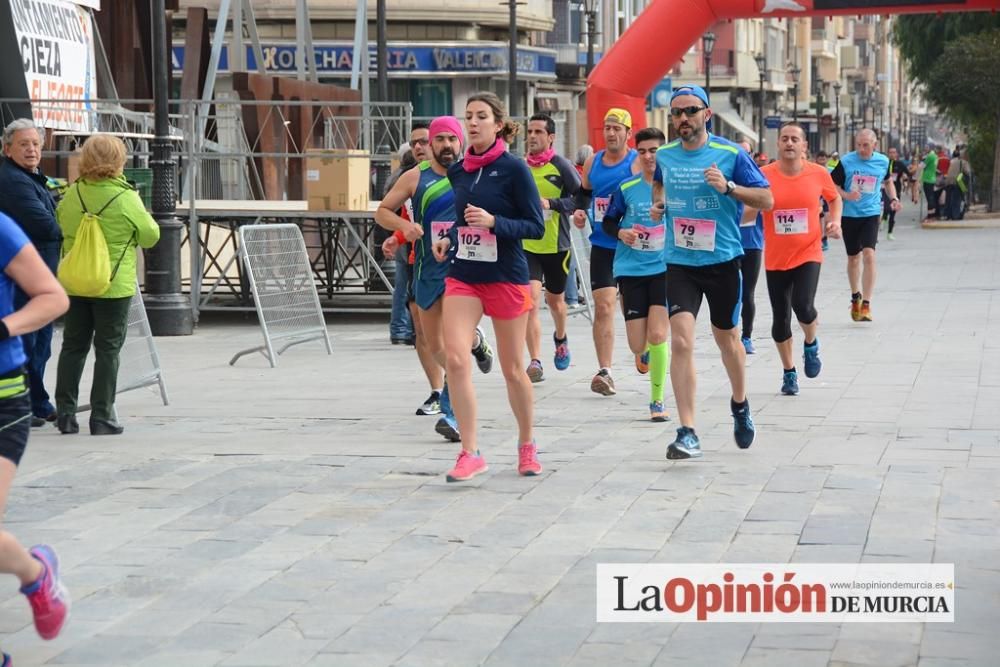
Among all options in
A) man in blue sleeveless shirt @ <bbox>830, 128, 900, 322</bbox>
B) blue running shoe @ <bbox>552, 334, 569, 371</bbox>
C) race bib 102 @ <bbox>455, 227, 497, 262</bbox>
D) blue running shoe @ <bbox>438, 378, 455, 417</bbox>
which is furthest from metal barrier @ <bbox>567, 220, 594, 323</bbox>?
race bib 102 @ <bbox>455, 227, 497, 262</bbox>

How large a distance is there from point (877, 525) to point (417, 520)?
185 cm

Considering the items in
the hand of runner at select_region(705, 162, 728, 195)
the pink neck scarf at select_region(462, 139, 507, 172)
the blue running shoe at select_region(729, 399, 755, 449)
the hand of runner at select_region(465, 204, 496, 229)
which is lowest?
the blue running shoe at select_region(729, 399, 755, 449)

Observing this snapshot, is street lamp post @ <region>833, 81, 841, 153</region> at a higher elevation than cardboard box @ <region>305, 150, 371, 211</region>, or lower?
higher

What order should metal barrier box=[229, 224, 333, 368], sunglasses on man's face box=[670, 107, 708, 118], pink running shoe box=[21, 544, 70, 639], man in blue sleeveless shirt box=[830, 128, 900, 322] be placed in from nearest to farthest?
1. pink running shoe box=[21, 544, 70, 639]
2. sunglasses on man's face box=[670, 107, 708, 118]
3. metal barrier box=[229, 224, 333, 368]
4. man in blue sleeveless shirt box=[830, 128, 900, 322]

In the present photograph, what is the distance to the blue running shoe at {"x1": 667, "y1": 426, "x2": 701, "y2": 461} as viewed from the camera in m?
8.81

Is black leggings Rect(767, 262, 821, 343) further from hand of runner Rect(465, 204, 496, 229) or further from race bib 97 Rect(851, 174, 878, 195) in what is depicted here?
race bib 97 Rect(851, 174, 878, 195)

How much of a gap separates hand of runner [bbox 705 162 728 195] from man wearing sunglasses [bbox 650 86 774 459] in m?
0.06

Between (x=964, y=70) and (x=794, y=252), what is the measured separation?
31959 millimetres

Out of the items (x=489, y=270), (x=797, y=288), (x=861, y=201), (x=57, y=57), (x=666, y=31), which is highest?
(x=666, y=31)

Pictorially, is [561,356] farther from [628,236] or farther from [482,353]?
[628,236]

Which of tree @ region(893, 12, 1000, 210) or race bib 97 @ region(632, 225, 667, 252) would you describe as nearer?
race bib 97 @ region(632, 225, 667, 252)

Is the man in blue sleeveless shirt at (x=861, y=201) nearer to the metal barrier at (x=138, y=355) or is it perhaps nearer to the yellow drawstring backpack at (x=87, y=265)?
the metal barrier at (x=138, y=355)

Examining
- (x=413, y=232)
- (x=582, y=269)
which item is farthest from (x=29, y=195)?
(x=582, y=269)

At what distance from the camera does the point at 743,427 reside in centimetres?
907
